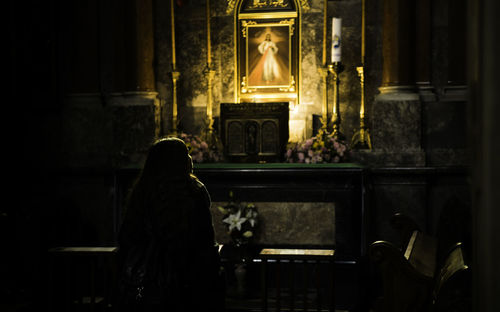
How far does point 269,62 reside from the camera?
7.39 metres

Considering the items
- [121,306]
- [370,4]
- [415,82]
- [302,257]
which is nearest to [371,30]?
[370,4]

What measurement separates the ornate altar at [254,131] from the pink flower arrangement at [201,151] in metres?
0.15

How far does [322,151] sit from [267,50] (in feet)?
5.88

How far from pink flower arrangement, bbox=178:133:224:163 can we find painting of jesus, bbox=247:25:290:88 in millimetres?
1100

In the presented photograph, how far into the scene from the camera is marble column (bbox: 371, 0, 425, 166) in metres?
6.34

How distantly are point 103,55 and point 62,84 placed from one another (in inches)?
25.6

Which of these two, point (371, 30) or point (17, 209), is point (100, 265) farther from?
point (371, 30)

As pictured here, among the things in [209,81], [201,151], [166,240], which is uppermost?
[209,81]

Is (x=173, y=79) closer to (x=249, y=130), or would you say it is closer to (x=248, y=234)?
(x=249, y=130)

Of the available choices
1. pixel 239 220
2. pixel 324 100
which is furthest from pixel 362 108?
pixel 239 220

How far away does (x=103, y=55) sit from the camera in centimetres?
699

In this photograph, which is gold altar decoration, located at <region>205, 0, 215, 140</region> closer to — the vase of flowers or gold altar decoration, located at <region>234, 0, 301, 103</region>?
gold altar decoration, located at <region>234, 0, 301, 103</region>

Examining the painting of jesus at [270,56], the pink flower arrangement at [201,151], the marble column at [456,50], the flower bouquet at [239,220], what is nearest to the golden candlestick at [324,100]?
the painting of jesus at [270,56]

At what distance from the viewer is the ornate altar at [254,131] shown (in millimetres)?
6824
